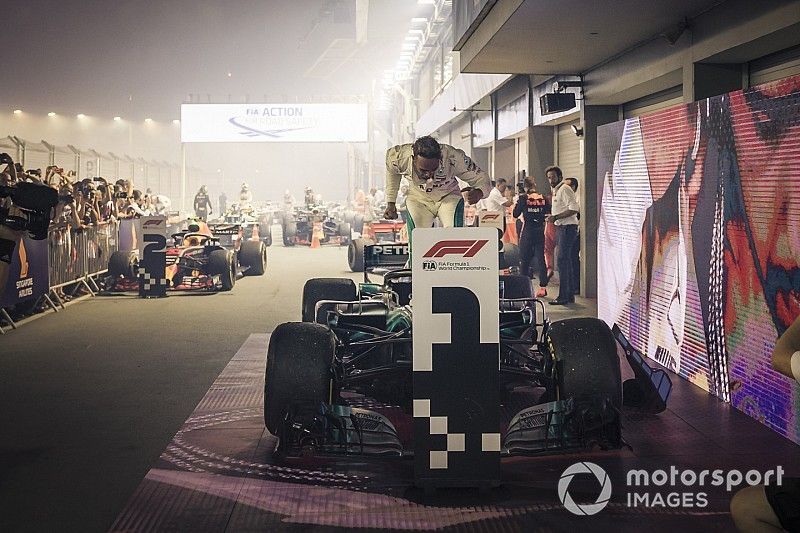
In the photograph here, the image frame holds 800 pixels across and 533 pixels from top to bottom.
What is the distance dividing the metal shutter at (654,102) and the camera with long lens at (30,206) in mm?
7569

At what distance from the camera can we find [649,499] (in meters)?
4.78

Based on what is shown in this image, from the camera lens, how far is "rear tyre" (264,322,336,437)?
18.0 ft

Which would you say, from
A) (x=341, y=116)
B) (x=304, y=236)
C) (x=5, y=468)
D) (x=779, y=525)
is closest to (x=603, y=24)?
(x=5, y=468)

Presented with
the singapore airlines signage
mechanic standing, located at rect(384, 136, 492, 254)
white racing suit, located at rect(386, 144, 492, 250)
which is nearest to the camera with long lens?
mechanic standing, located at rect(384, 136, 492, 254)

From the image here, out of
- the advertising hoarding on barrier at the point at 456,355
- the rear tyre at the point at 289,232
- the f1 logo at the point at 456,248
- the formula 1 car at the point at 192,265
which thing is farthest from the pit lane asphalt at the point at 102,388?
the rear tyre at the point at 289,232

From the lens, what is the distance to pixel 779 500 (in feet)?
9.71

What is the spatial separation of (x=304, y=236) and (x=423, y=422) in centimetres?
2429

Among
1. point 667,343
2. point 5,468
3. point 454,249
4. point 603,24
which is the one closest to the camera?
point 454,249

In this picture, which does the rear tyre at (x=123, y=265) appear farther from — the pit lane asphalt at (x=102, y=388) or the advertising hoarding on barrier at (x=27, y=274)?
the advertising hoarding on barrier at (x=27, y=274)

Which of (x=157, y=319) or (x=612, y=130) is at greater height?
(x=612, y=130)

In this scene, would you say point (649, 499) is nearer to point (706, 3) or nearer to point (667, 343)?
point (667, 343)

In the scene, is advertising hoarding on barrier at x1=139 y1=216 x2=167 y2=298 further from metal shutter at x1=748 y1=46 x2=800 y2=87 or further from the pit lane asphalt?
metal shutter at x1=748 y1=46 x2=800 y2=87

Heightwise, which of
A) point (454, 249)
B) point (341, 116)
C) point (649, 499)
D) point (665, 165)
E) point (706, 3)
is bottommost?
point (649, 499)

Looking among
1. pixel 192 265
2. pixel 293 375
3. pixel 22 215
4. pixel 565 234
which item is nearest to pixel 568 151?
pixel 565 234
